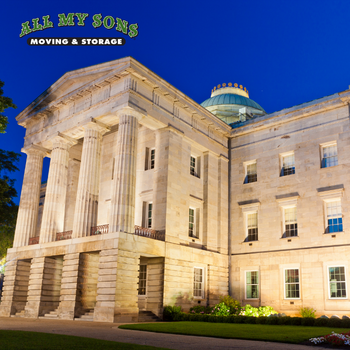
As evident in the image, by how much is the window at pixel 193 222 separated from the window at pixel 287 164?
27.4ft

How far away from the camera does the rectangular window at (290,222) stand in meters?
33.6

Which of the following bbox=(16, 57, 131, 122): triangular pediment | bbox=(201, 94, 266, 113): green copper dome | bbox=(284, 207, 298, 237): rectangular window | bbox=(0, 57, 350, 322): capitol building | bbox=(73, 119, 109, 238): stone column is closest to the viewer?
bbox=(0, 57, 350, 322): capitol building

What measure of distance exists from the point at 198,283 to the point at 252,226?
283 inches

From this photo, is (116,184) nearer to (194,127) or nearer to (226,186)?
(194,127)

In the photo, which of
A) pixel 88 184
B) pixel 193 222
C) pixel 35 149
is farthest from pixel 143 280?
pixel 35 149

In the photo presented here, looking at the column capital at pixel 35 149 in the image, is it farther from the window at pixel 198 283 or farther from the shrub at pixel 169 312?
the shrub at pixel 169 312

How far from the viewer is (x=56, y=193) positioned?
3422 cm

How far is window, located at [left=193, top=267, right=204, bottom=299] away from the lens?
3266 cm

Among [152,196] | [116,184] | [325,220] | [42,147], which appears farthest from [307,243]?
[42,147]

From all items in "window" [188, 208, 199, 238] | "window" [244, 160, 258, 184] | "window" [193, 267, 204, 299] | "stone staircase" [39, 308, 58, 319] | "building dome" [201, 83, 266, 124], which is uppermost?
"building dome" [201, 83, 266, 124]

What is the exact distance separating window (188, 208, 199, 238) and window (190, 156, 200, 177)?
3361 millimetres

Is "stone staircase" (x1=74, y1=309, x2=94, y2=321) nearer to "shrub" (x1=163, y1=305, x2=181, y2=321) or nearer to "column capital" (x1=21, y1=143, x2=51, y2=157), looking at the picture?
"shrub" (x1=163, y1=305, x2=181, y2=321)

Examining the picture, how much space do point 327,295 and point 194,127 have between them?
677 inches

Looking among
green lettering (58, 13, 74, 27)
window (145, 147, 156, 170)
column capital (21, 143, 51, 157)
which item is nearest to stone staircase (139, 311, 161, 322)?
window (145, 147, 156, 170)
